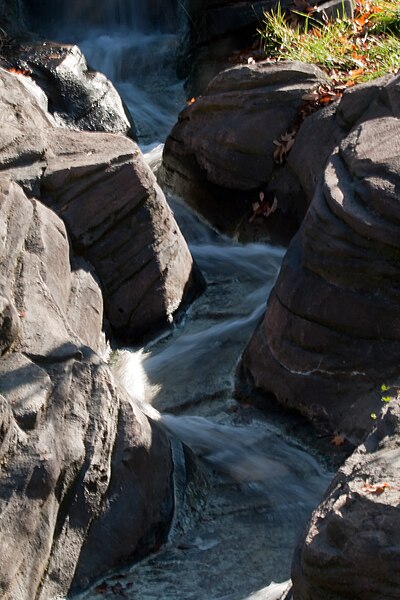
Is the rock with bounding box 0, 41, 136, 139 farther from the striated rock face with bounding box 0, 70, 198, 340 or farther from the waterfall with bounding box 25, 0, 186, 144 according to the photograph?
the striated rock face with bounding box 0, 70, 198, 340

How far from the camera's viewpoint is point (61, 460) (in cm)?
483

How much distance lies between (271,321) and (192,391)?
69cm

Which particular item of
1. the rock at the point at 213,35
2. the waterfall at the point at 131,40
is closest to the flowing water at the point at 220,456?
the waterfall at the point at 131,40

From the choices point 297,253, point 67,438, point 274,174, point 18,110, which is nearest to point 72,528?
point 67,438

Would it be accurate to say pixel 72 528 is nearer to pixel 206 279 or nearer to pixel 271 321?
pixel 271 321

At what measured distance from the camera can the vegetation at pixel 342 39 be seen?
31.8ft

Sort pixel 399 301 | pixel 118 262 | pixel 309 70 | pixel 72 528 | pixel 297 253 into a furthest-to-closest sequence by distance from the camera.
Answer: pixel 309 70 → pixel 118 262 → pixel 297 253 → pixel 399 301 → pixel 72 528

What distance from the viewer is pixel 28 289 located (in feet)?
18.5

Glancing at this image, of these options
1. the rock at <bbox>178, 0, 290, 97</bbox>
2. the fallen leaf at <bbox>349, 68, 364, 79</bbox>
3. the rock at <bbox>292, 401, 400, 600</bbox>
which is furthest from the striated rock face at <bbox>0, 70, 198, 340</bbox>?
the rock at <bbox>178, 0, 290, 97</bbox>

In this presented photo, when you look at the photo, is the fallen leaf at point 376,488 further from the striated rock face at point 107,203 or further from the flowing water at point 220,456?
the striated rock face at point 107,203

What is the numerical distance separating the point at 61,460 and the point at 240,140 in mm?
4781

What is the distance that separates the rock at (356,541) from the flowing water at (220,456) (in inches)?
35.4

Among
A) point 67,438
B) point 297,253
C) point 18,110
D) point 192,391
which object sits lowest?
point 192,391

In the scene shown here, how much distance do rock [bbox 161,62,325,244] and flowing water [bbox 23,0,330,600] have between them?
0.21 m
